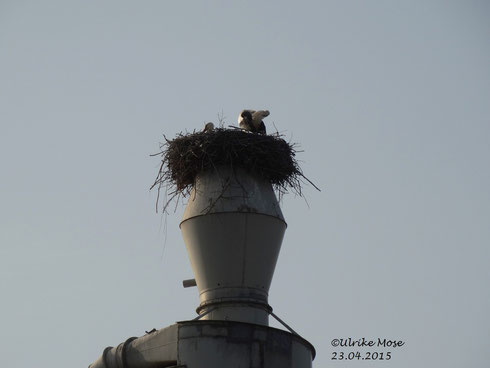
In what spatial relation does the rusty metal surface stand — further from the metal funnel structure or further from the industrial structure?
the metal funnel structure

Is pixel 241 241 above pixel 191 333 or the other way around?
above

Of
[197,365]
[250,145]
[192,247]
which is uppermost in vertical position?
[250,145]

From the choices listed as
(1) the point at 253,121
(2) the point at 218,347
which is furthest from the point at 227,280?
(1) the point at 253,121

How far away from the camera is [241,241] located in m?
20.9

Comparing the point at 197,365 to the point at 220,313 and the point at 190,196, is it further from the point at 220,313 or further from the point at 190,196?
the point at 190,196

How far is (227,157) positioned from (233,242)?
1.81 metres

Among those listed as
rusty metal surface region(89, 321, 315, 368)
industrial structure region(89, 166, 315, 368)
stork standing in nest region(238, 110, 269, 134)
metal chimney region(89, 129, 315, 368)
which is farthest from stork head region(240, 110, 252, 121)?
rusty metal surface region(89, 321, 315, 368)

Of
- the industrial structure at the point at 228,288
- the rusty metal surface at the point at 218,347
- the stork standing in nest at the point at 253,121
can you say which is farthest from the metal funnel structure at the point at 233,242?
the stork standing in nest at the point at 253,121

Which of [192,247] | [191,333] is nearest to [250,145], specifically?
[192,247]

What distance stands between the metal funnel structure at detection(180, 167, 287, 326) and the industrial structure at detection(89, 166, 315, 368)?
18 millimetres

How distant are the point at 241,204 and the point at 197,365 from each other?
10.9ft

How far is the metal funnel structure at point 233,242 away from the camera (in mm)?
20625

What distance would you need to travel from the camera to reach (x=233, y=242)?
2088cm

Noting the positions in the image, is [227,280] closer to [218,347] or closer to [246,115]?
[218,347]
